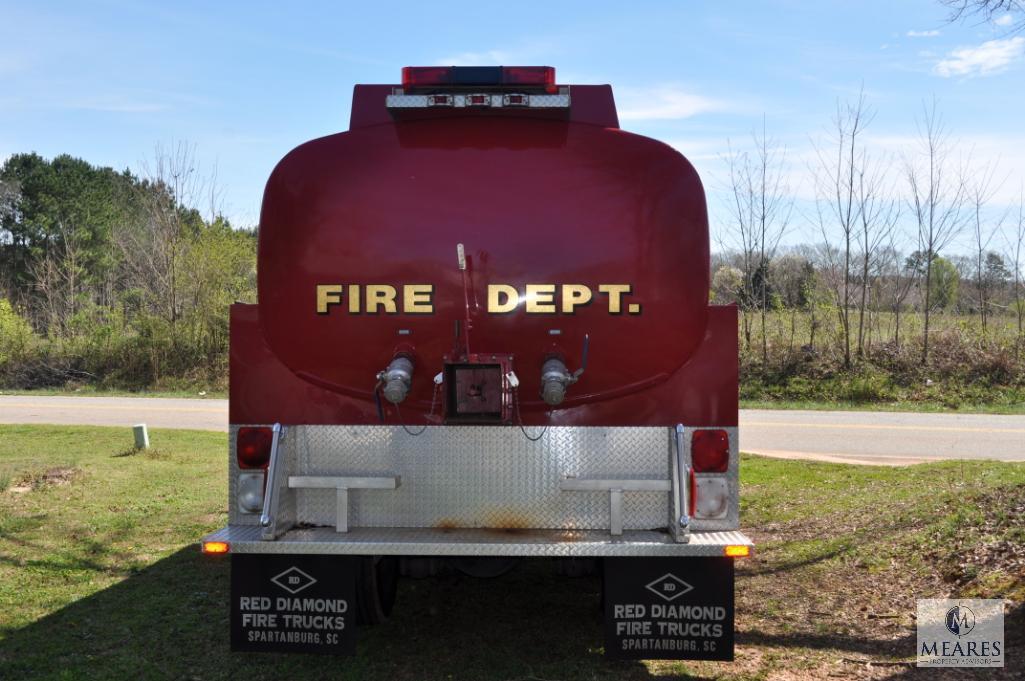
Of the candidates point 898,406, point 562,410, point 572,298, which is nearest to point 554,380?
point 562,410

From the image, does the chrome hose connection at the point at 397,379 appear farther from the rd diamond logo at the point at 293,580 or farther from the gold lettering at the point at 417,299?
the rd diamond logo at the point at 293,580

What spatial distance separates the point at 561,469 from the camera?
410cm

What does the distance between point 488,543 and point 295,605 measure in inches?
40.3

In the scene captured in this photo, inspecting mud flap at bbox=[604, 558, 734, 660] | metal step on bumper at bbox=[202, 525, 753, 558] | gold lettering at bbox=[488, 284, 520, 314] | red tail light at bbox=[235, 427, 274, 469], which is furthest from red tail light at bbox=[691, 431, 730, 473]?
red tail light at bbox=[235, 427, 274, 469]

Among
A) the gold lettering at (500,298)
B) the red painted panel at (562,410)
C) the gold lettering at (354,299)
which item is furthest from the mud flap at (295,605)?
the gold lettering at (500,298)

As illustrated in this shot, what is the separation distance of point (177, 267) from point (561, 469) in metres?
23.3

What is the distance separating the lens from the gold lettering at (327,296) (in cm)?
418

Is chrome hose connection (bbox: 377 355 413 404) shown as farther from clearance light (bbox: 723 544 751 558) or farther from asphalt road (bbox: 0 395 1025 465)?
asphalt road (bbox: 0 395 1025 465)

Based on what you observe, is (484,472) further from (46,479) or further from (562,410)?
(46,479)

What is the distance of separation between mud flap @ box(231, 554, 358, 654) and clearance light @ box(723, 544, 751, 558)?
1746mm

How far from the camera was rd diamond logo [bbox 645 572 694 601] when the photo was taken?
4004mm

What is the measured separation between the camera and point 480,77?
4230 millimetres

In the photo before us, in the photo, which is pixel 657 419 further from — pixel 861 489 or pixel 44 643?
pixel 861 489

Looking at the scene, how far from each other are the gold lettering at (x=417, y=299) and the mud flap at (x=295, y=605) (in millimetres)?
1233
